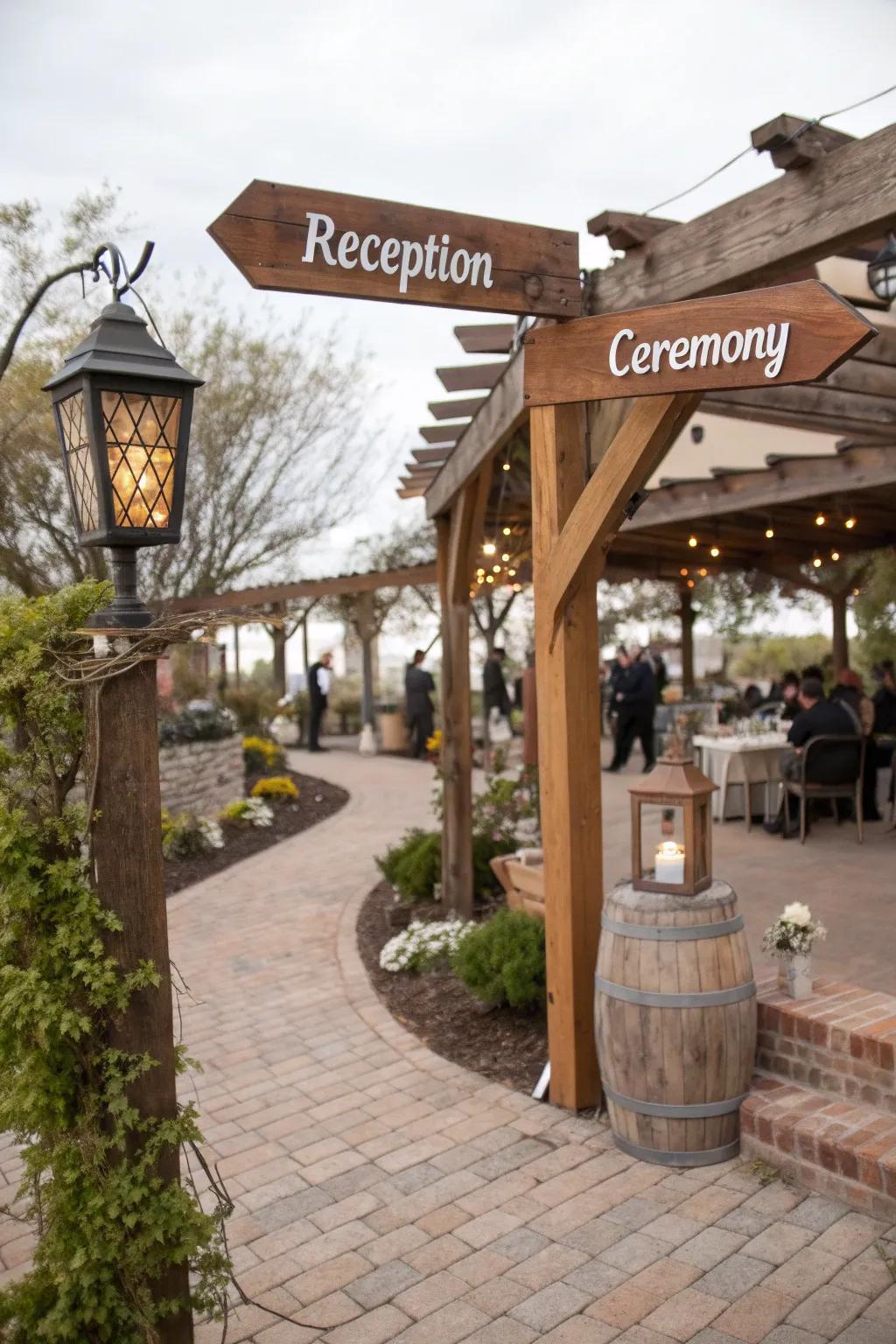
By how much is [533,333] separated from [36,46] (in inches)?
217

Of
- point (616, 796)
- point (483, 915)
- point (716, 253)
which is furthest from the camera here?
point (616, 796)

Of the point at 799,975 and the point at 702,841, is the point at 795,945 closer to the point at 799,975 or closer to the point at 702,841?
the point at 799,975

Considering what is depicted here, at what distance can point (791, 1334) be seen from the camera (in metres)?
2.64

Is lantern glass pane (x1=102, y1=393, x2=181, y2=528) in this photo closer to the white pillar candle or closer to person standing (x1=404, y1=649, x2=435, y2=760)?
the white pillar candle

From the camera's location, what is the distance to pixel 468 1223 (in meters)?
3.32

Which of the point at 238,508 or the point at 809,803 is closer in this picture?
the point at 809,803

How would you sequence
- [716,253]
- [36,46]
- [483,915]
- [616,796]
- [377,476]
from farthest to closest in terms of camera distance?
[377,476]
[616,796]
[36,46]
[483,915]
[716,253]

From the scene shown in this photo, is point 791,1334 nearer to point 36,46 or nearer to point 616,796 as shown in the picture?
point 616,796

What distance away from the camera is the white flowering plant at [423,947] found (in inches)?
225

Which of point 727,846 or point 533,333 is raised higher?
point 533,333

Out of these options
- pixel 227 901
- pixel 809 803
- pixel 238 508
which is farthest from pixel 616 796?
pixel 238 508

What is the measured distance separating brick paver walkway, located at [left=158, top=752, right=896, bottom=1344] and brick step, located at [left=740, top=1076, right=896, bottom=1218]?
7 cm

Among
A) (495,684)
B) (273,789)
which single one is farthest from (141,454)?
(495,684)

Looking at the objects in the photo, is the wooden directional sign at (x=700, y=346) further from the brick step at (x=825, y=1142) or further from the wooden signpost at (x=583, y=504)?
the brick step at (x=825, y=1142)
